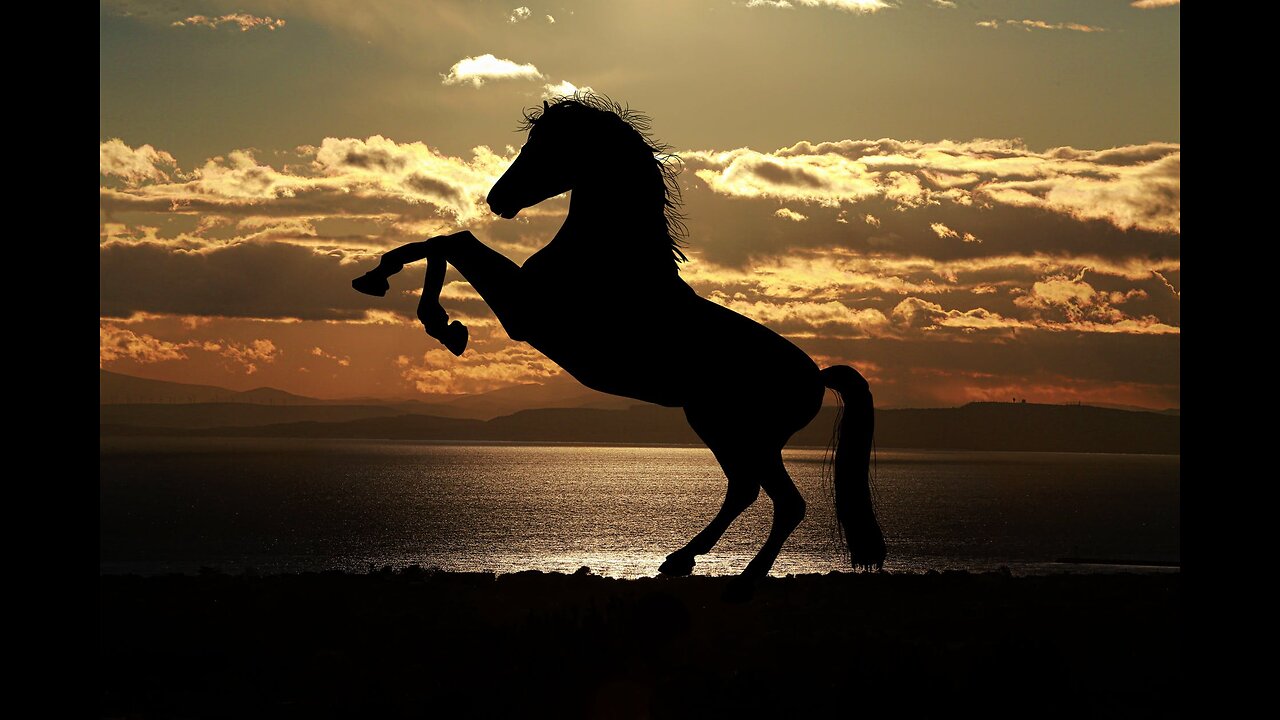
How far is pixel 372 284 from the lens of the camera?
21.8 feet

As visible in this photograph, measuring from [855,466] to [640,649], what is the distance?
92.2 inches

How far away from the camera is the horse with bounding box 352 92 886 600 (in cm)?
709

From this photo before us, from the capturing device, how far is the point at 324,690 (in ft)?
27.5

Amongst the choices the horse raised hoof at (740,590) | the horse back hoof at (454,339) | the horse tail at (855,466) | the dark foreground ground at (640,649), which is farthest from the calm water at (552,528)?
the horse back hoof at (454,339)

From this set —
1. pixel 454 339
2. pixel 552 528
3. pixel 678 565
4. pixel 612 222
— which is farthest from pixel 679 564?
pixel 552 528

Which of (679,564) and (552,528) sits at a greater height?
(679,564)

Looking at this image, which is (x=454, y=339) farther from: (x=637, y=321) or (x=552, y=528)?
(x=552, y=528)

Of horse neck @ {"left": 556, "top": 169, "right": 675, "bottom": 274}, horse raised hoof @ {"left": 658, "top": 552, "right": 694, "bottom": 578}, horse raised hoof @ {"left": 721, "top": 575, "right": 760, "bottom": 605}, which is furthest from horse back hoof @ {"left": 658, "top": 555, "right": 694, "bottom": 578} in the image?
horse neck @ {"left": 556, "top": 169, "right": 675, "bottom": 274}

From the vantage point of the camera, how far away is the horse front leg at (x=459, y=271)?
6.66 metres

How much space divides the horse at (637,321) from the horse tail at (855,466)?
0.02 m

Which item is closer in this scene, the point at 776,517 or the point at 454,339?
the point at 454,339

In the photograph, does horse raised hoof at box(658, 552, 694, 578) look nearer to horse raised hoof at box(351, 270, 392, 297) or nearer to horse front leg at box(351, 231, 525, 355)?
horse front leg at box(351, 231, 525, 355)
